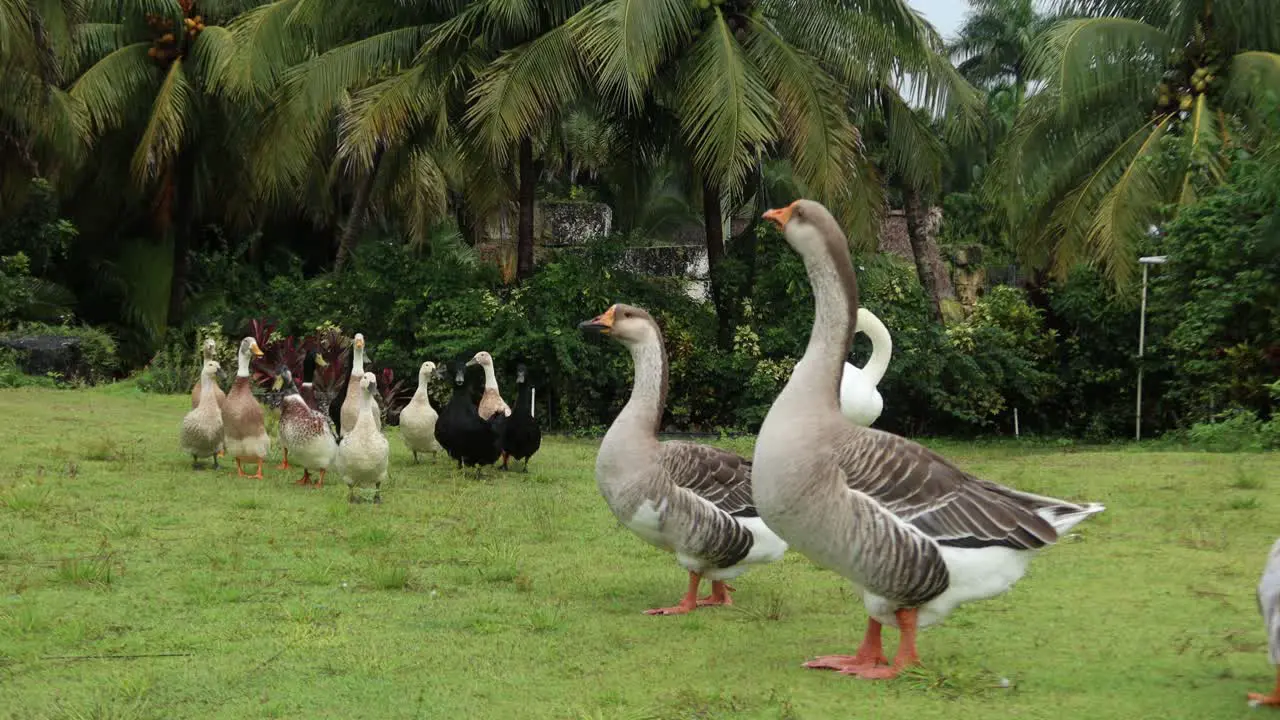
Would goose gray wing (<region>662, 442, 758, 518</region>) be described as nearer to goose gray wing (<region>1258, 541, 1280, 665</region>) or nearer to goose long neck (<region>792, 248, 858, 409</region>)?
goose long neck (<region>792, 248, 858, 409</region>)

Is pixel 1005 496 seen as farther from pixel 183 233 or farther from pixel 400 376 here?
pixel 183 233

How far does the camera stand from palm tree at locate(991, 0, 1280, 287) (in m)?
19.0

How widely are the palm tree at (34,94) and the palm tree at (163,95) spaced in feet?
2.78

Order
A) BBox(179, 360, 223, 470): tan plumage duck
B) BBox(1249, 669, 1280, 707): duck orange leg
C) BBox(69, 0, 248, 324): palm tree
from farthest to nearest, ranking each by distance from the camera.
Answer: BBox(69, 0, 248, 324): palm tree, BBox(179, 360, 223, 470): tan plumage duck, BBox(1249, 669, 1280, 707): duck orange leg

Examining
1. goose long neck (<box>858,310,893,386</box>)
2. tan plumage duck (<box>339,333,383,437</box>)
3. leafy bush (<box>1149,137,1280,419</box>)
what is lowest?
tan plumage duck (<box>339,333,383,437</box>)

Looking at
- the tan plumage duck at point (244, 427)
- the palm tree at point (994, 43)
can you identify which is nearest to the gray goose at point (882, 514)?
the tan plumage duck at point (244, 427)

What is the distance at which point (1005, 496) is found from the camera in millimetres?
5512

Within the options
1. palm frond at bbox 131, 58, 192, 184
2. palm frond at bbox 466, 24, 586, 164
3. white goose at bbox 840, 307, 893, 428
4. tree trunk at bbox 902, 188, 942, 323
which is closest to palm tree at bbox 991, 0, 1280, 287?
tree trunk at bbox 902, 188, 942, 323

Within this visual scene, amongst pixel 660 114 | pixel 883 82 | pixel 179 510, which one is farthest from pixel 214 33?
pixel 179 510

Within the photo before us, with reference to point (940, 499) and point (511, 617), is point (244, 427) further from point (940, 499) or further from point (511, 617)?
point (940, 499)

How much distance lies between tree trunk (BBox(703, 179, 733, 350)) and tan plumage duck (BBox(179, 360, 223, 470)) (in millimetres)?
9906

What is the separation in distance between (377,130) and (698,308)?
18.3ft

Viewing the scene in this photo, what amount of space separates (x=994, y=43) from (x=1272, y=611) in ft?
177

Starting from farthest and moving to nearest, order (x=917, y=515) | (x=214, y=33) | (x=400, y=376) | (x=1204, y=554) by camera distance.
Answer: (x=214, y=33) → (x=400, y=376) → (x=1204, y=554) → (x=917, y=515)
